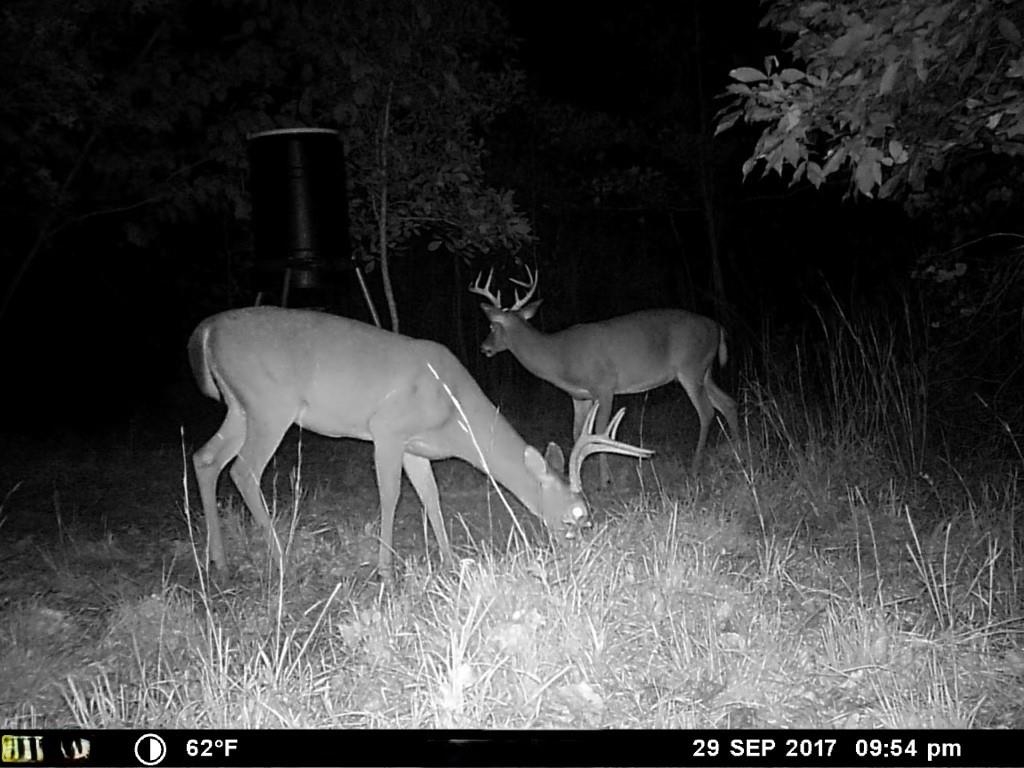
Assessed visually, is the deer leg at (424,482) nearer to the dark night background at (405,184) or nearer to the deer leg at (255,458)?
the deer leg at (255,458)

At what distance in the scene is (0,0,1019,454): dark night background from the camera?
8.31 metres

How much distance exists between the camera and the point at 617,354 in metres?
9.37

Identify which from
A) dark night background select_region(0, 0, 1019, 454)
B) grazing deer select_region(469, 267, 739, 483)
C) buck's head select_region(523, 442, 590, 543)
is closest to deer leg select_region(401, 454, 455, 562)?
buck's head select_region(523, 442, 590, 543)

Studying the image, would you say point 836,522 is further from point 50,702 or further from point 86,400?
point 86,400

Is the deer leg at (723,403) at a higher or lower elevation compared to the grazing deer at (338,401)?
lower

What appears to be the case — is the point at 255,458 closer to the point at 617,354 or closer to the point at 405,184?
the point at 405,184

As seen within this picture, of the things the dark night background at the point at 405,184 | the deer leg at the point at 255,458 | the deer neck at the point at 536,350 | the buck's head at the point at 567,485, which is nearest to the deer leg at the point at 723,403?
the dark night background at the point at 405,184

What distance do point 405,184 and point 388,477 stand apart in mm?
3390

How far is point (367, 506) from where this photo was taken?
6957mm

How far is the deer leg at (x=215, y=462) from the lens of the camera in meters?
5.52

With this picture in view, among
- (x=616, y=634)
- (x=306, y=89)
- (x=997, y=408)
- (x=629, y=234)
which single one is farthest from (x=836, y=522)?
(x=629, y=234)

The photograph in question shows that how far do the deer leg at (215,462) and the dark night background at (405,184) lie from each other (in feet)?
5.22

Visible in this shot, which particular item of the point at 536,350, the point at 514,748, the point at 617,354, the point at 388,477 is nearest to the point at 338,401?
the point at 388,477

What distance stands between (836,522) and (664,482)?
189 centimetres
